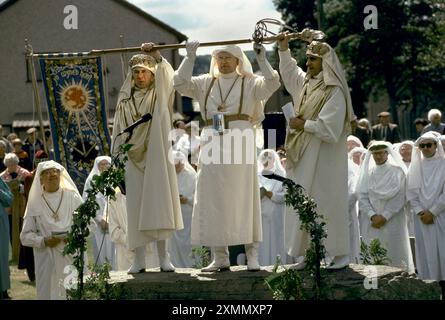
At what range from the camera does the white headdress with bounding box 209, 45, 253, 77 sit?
1160 cm

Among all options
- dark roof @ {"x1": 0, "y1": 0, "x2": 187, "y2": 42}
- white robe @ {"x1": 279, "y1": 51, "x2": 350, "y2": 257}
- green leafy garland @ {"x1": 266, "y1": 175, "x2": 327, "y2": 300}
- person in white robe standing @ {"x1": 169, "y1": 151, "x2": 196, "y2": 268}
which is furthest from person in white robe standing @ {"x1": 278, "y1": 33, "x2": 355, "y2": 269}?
dark roof @ {"x1": 0, "y1": 0, "x2": 187, "y2": 42}

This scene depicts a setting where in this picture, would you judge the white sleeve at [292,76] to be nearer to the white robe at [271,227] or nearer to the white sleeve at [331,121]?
the white sleeve at [331,121]

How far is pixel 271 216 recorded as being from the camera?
1675cm

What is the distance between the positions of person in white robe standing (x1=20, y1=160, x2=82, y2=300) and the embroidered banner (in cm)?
169

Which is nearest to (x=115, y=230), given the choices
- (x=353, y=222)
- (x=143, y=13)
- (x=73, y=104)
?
(x=73, y=104)

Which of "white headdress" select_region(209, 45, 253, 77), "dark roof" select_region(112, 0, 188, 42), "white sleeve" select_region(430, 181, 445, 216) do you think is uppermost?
"dark roof" select_region(112, 0, 188, 42)

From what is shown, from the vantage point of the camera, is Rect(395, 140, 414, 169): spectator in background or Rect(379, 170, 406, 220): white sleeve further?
Rect(395, 140, 414, 169): spectator in background

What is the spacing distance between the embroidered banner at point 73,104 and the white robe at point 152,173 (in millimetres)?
2935

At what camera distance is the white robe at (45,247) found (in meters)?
13.0

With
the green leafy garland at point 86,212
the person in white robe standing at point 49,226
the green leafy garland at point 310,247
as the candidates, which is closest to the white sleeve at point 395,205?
the person in white robe standing at point 49,226

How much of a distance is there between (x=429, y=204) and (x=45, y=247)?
4.59 meters

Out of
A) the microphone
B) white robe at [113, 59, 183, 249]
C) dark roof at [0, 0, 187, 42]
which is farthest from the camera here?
dark roof at [0, 0, 187, 42]

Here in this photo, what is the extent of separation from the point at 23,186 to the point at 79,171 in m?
2.97

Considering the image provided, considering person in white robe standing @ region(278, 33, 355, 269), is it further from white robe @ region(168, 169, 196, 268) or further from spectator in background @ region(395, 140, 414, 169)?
spectator in background @ region(395, 140, 414, 169)
